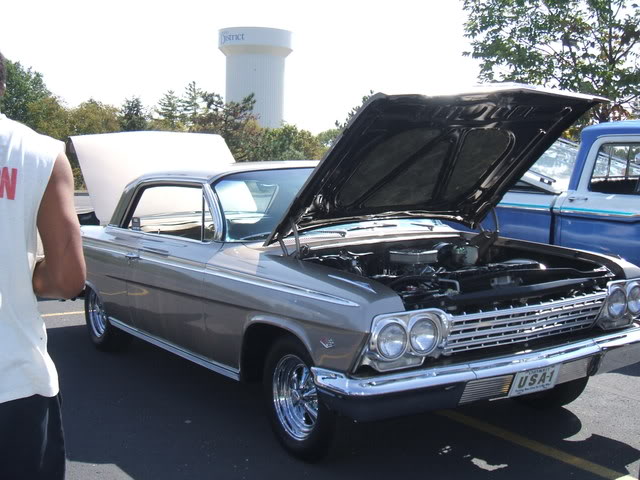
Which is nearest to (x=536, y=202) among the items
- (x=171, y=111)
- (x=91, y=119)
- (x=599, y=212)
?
(x=599, y=212)

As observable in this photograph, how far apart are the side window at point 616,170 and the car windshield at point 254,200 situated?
3.39 metres

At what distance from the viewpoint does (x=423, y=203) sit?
202 inches

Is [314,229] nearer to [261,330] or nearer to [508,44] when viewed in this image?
[261,330]

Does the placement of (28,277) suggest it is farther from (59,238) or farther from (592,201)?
(592,201)

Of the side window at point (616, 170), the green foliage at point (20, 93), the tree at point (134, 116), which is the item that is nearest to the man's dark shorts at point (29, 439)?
the side window at point (616, 170)

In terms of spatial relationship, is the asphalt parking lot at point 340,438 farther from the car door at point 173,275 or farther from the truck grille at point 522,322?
the truck grille at point 522,322

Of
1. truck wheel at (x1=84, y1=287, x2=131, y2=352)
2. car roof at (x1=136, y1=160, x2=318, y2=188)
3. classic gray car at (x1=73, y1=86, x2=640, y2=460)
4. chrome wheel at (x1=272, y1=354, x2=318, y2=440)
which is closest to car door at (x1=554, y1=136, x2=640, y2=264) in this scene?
classic gray car at (x1=73, y1=86, x2=640, y2=460)

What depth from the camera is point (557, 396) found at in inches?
180

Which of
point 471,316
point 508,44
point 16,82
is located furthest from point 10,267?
point 16,82

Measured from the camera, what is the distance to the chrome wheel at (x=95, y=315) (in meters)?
6.22

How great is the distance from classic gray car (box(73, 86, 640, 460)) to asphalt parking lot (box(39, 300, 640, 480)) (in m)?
0.22

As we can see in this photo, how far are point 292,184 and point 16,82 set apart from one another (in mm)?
57079

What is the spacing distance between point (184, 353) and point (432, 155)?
2.14 m

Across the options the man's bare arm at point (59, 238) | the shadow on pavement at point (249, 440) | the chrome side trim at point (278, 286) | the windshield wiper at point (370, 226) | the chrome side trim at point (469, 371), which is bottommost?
the shadow on pavement at point (249, 440)
